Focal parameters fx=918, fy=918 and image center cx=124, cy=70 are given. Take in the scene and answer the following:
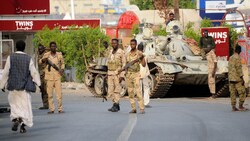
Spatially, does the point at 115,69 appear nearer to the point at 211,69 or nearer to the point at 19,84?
the point at 19,84

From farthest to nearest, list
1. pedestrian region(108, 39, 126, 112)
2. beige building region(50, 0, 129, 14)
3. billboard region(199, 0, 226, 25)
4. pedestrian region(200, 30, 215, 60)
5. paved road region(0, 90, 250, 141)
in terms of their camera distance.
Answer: beige building region(50, 0, 129, 14) < billboard region(199, 0, 226, 25) < pedestrian region(200, 30, 215, 60) < pedestrian region(108, 39, 126, 112) < paved road region(0, 90, 250, 141)

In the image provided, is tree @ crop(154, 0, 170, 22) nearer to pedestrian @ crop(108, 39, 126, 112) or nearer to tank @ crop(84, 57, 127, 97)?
tank @ crop(84, 57, 127, 97)

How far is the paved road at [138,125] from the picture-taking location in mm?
14883

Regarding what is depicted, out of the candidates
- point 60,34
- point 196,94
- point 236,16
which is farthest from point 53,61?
point 236,16

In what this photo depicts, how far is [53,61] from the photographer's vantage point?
21.0m

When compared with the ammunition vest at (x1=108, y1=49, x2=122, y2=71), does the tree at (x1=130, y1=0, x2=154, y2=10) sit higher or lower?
higher

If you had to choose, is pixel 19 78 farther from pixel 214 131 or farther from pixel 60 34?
pixel 60 34

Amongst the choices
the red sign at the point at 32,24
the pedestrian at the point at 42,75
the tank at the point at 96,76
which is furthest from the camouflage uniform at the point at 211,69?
the red sign at the point at 32,24

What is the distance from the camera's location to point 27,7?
56.3 metres

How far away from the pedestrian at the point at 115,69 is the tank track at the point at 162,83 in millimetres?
7088

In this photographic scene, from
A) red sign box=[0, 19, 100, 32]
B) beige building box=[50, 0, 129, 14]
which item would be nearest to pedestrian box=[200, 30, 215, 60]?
red sign box=[0, 19, 100, 32]

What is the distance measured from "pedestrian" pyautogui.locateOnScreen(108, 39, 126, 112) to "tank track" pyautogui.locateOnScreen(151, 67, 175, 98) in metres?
7.09

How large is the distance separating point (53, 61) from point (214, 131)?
20.5ft

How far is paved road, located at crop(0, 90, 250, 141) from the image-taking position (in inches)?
586
